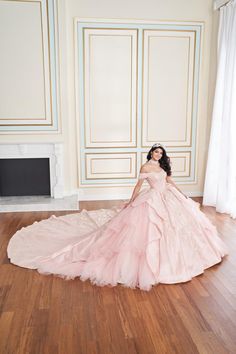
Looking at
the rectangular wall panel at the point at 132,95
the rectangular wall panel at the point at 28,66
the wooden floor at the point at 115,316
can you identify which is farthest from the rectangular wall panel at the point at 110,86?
the wooden floor at the point at 115,316

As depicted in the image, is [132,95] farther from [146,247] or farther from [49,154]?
[146,247]

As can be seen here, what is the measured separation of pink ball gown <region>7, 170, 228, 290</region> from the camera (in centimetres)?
278

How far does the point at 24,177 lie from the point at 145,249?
3016mm

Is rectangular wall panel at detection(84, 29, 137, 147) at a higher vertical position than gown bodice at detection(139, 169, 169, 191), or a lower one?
higher

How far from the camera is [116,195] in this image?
5523mm

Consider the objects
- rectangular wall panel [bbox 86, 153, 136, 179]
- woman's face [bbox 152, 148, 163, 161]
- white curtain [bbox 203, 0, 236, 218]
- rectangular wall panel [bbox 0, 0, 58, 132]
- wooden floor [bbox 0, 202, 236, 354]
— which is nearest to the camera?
wooden floor [bbox 0, 202, 236, 354]

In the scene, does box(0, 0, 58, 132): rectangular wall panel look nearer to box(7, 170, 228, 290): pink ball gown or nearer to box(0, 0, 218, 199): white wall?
box(0, 0, 218, 199): white wall

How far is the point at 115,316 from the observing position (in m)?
2.36

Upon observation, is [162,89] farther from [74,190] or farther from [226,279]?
[226,279]

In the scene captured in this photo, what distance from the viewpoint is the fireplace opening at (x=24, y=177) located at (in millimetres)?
5195

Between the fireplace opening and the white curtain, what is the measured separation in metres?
2.47

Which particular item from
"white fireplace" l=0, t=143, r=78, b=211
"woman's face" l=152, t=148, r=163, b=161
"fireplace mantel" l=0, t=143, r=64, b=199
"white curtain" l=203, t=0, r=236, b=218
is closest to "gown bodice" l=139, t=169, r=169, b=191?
"woman's face" l=152, t=148, r=163, b=161

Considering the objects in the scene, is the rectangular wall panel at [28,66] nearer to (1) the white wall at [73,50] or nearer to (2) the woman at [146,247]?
(1) the white wall at [73,50]

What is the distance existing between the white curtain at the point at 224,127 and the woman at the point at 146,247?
1530mm
